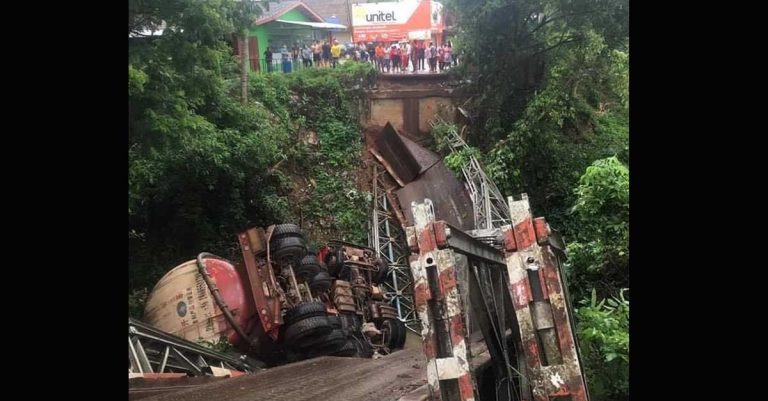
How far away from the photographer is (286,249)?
10680 mm

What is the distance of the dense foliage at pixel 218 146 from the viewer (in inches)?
377

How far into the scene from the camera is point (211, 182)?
14055 mm

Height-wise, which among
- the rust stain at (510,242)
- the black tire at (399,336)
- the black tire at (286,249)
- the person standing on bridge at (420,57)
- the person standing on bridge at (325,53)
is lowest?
the black tire at (399,336)

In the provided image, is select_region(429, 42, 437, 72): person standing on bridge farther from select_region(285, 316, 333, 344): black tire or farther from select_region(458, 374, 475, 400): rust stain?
select_region(458, 374, 475, 400): rust stain

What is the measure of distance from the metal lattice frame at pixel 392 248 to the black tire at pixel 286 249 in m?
3.51

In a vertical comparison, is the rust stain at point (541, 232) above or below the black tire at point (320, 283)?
above

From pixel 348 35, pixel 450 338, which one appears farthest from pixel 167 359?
pixel 348 35

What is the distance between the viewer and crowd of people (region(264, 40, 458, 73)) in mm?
21775

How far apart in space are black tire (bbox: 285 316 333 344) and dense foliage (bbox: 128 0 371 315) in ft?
11.9

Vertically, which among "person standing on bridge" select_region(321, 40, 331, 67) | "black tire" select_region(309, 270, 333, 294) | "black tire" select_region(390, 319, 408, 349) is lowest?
"black tire" select_region(390, 319, 408, 349)

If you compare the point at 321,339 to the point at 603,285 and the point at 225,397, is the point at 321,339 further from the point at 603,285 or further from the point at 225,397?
the point at 603,285

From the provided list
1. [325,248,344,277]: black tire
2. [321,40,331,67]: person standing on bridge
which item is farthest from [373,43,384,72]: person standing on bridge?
[325,248,344,277]: black tire

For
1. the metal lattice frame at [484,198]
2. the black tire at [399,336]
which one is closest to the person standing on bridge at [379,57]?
the metal lattice frame at [484,198]

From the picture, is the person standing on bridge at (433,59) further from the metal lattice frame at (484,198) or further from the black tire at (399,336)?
the black tire at (399,336)
